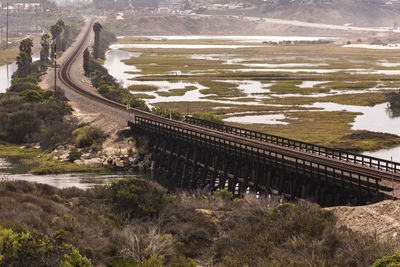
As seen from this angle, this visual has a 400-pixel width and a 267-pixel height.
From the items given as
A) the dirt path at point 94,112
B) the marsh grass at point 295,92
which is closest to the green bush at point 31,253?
the dirt path at point 94,112

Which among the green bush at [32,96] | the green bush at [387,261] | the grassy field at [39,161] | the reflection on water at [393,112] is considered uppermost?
the green bush at [387,261]

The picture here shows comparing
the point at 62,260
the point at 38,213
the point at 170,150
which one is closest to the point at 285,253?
the point at 62,260

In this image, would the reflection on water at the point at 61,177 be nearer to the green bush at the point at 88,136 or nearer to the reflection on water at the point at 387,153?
the green bush at the point at 88,136

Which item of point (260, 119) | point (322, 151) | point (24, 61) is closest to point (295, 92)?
point (260, 119)

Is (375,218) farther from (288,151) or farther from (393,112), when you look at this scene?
(393,112)

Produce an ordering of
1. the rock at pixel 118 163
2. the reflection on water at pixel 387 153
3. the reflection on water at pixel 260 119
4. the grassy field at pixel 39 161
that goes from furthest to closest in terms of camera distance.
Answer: the reflection on water at pixel 260 119, the reflection on water at pixel 387 153, the rock at pixel 118 163, the grassy field at pixel 39 161

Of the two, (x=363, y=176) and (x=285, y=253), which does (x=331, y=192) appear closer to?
(x=363, y=176)
